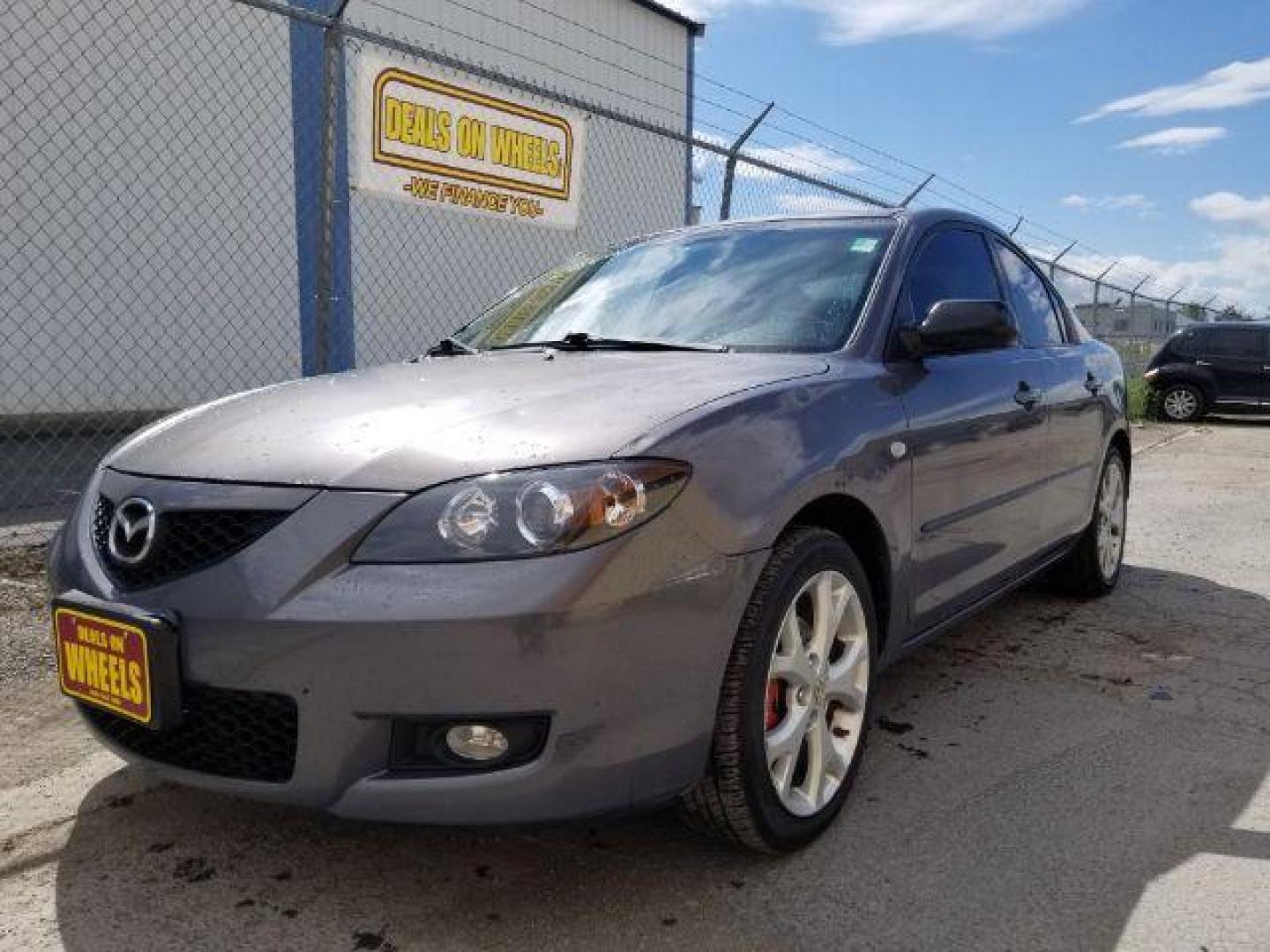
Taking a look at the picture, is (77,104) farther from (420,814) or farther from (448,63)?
(420,814)

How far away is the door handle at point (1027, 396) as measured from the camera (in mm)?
3561

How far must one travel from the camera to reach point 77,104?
8547 millimetres

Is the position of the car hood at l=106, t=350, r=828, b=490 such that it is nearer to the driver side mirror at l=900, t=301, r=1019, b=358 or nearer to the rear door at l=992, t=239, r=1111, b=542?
the driver side mirror at l=900, t=301, r=1019, b=358

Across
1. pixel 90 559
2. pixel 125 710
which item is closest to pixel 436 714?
pixel 125 710

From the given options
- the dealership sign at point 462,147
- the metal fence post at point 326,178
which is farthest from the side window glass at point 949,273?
the dealership sign at point 462,147

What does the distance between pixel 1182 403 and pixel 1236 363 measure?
2.82 ft

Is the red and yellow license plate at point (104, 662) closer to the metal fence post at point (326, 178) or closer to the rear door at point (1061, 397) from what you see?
the metal fence post at point (326, 178)

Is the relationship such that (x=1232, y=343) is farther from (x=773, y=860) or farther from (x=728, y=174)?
(x=773, y=860)

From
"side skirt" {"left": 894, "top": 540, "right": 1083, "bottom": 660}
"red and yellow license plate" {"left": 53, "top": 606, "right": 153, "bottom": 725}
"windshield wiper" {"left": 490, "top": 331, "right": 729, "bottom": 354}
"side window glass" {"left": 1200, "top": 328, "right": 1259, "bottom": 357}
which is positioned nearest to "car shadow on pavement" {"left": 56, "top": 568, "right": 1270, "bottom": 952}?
"side skirt" {"left": 894, "top": 540, "right": 1083, "bottom": 660}

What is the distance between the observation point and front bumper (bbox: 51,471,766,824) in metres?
1.83

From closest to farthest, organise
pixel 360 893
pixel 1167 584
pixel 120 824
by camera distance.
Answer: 1. pixel 360 893
2. pixel 120 824
3. pixel 1167 584

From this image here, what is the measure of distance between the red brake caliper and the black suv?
586 inches

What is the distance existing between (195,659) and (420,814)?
0.50m

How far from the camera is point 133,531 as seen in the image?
210cm
